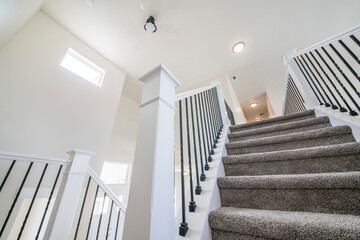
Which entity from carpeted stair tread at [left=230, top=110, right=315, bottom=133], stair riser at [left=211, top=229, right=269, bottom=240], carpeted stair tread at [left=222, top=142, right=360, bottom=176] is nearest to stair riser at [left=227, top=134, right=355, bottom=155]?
carpeted stair tread at [left=222, top=142, right=360, bottom=176]

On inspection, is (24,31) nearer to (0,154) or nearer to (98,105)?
(98,105)

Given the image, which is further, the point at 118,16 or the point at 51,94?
the point at 118,16

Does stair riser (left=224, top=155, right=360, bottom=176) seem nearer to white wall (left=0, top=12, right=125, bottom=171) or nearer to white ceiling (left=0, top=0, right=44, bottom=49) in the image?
white wall (left=0, top=12, right=125, bottom=171)

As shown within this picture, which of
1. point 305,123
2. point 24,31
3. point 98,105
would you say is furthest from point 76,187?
point 24,31

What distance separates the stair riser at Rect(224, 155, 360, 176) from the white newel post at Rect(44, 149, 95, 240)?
4.31 ft

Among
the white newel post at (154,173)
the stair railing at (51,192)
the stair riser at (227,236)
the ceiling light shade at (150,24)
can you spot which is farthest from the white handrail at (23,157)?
the ceiling light shade at (150,24)

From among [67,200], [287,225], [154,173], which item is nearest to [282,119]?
[287,225]

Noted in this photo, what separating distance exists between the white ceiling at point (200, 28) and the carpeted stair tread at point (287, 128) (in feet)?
7.37

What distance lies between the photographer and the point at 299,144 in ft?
3.85

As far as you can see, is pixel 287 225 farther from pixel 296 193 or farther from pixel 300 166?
pixel 300 166

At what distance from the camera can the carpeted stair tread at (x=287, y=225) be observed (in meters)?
0.52

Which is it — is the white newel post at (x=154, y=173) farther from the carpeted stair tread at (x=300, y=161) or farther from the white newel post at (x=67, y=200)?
the white newel post at (x=67, y=200)

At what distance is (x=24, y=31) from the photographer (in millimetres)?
2088

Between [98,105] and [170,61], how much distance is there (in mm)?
1881
